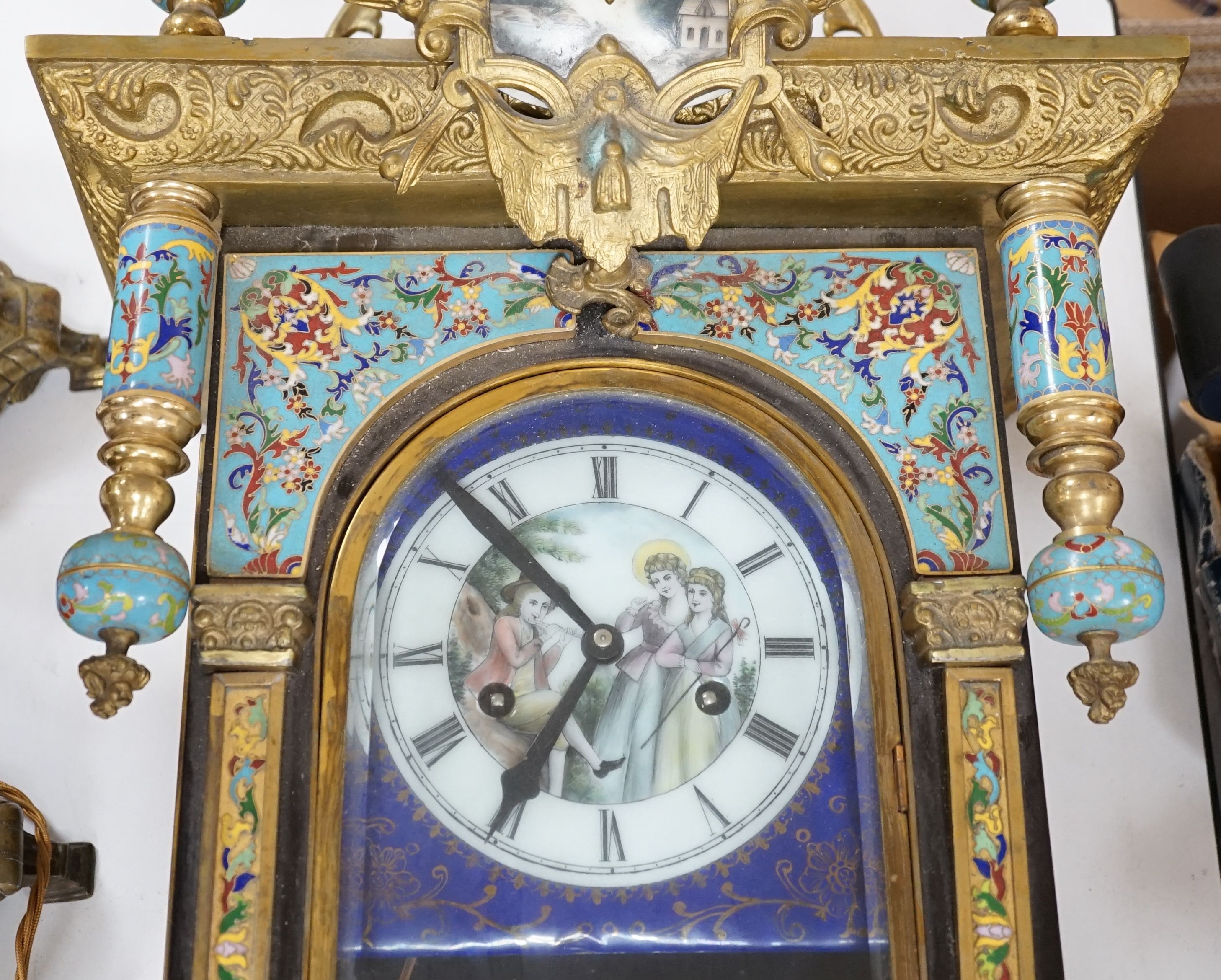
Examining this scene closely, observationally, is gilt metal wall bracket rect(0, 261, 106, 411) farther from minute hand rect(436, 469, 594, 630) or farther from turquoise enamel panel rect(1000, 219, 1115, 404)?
turquoise enamel panel rect(1000, 219, 1115, 404)

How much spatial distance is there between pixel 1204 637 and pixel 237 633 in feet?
4.84

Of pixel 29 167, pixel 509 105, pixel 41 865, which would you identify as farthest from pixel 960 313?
pixel 29 167

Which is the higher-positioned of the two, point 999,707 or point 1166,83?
point 1166,83

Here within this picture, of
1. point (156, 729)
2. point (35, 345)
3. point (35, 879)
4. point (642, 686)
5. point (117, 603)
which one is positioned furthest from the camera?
point (35, 345)

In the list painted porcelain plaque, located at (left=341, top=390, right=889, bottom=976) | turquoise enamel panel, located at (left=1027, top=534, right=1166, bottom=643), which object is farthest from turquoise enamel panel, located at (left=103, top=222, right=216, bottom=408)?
turquoise enamel panel, located at (left=1027, top=534, right=1166, bottom=643)

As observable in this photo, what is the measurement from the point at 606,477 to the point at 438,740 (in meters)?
0.39

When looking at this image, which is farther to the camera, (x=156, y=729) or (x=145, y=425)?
(x=156, y=729)

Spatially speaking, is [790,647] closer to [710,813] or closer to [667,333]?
[710,813]

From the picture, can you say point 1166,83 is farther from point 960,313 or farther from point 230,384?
point 230,384

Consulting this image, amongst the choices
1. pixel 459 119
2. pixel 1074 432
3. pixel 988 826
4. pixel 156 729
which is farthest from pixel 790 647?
pixel 156 729

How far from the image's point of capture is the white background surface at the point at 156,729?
7.62ft

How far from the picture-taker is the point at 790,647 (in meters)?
1.96

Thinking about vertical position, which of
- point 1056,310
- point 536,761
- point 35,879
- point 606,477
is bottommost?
point 35,879

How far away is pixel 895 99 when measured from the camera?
2012 mm
